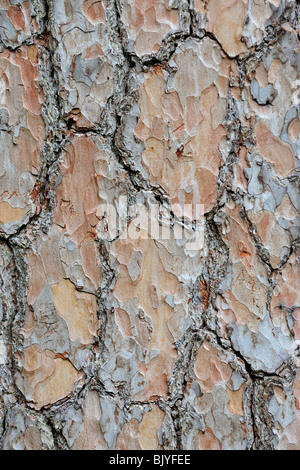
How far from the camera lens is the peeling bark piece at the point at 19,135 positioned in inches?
17.0

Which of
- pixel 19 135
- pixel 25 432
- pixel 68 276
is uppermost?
pixel 19 135

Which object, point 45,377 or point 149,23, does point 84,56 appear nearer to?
point 149,23

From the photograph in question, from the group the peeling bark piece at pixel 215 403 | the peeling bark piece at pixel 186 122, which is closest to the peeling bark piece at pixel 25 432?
the peeling bark piece at pixel 215 403

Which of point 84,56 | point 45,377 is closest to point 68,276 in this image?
point 45,377

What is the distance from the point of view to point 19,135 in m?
0.44

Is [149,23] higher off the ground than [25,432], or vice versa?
[149,23]

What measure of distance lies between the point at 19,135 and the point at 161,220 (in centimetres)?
16

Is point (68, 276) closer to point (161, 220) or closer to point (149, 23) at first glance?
point (161, 220)

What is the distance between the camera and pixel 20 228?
0.44 meters

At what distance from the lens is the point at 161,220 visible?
0.44m

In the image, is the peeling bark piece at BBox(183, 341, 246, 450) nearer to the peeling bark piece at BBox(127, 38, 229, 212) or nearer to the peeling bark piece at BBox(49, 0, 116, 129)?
the peeling bark piece at BBox(127, 38, 229, 212)

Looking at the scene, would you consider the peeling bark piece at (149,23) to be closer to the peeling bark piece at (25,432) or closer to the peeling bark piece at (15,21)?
the peeling bark piece at (15,21)

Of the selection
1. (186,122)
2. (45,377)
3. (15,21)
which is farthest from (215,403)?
(15,21)
